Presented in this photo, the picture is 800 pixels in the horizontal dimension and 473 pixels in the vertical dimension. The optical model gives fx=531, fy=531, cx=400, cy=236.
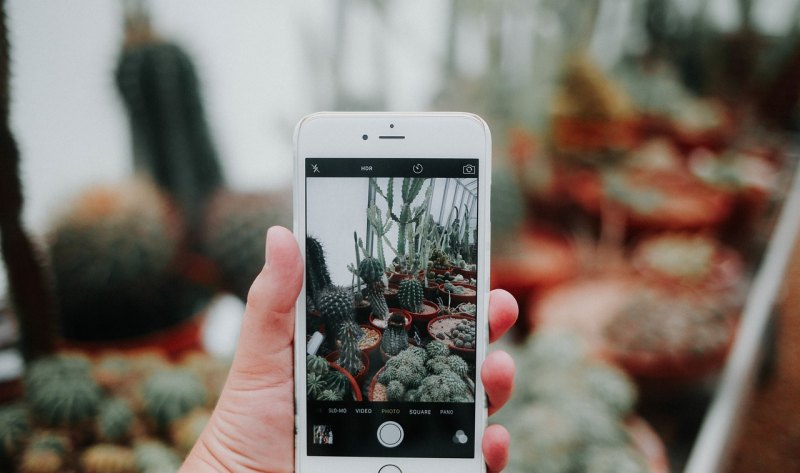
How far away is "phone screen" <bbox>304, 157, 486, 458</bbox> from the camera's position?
0.44 metres

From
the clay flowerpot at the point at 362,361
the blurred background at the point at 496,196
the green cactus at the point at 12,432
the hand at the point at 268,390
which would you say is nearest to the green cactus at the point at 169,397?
the blurred background at the point at 496,196

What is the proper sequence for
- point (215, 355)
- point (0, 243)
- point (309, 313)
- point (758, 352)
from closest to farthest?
point (309, 313)
point (0, 243)
point (215, 355)
point (758, 352)

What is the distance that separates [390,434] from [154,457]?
388mm

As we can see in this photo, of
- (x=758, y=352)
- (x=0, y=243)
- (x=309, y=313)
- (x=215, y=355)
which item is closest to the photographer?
(x=309, y=313)

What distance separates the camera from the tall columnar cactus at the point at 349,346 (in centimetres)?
44

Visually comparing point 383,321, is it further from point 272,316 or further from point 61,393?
point 61,393

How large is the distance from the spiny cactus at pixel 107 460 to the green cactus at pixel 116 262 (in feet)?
0.51

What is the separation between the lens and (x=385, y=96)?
31.1 inches

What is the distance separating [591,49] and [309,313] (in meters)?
0.66

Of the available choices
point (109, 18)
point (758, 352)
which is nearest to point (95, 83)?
point (109, 18)

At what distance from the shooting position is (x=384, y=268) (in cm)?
45

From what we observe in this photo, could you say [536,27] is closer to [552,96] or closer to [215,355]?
[552,96]

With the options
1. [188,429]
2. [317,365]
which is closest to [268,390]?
[317,365]

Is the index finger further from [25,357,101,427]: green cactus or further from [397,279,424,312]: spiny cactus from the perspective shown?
[25,357,101,427]: green cactus
